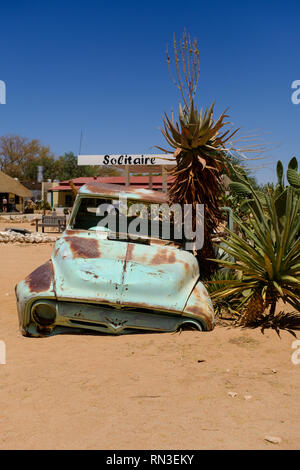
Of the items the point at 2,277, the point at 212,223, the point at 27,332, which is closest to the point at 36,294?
the point at 27,332

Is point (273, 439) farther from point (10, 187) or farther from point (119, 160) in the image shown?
point (10, 187)

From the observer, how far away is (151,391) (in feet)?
9.08

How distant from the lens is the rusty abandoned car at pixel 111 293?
3562 millimetres

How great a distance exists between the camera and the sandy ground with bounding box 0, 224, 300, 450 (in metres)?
2.23

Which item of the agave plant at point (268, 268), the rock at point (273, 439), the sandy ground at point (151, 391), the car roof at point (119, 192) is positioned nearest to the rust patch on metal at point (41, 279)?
the sandy ground at point (151, 391)

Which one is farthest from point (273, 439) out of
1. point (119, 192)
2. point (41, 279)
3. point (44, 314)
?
point (119, 192)

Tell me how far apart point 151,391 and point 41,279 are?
1.58 metres

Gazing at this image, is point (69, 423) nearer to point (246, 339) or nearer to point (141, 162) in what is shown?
point (246, 339)

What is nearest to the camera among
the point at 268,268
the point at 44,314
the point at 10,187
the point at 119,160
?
the point at 44,314

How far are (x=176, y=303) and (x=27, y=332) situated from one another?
1.49m

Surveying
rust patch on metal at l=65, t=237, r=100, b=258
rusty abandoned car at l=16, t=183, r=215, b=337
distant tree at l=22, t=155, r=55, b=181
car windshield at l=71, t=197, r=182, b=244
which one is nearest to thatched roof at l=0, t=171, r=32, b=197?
distant tree at l=22, t=155, r=55, b=181

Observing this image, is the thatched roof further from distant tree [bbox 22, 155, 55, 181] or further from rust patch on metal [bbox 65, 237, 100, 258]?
rust patch on metal [bbox 65, 237, 100, 258]

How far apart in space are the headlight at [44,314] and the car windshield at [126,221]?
1.25 meters

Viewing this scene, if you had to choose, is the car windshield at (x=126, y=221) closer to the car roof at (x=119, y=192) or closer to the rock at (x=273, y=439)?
the car roof at (x=119, y=192)
